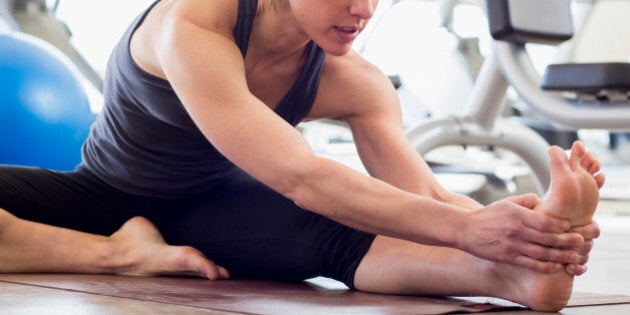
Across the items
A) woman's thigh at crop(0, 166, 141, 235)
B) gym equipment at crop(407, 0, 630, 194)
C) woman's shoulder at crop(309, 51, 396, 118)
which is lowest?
gym equipment at crop(407, 0, 630, 194)

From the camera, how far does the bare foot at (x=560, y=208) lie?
105cm

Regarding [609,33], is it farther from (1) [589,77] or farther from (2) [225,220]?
(2) [225,220]

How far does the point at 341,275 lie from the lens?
4.68ft

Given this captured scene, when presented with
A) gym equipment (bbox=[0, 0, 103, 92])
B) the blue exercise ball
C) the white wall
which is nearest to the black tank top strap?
the blue exercise ball

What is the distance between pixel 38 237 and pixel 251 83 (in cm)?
47

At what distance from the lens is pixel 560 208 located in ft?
3.42

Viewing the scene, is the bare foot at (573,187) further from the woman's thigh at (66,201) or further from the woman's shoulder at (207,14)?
the woman's thigh at (66,201)

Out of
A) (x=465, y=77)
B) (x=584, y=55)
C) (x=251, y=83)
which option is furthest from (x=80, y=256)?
(x=584, y=55)

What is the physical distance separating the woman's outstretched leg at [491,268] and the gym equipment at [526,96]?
1202mm

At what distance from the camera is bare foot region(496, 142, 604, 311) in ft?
3.43

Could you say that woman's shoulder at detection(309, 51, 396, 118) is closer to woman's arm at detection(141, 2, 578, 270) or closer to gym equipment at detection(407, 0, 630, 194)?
woman's arm at detection(141, 2, 578, 270)

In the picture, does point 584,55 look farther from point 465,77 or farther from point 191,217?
point 191,217

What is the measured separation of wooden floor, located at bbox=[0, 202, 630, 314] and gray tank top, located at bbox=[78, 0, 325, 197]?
0.55 feet

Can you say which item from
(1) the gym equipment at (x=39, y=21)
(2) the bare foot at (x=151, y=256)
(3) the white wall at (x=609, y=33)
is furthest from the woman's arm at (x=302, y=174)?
(3) the white wall at (x=609, y=33)
